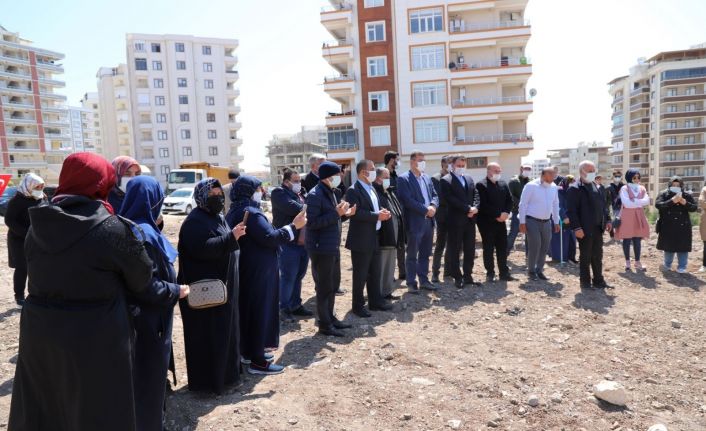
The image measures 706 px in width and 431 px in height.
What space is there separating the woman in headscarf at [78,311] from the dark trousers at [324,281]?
114 inches

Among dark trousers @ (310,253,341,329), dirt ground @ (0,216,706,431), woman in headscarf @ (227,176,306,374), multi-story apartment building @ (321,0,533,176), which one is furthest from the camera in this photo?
multi-story apartment building @ (321,0,533,176)

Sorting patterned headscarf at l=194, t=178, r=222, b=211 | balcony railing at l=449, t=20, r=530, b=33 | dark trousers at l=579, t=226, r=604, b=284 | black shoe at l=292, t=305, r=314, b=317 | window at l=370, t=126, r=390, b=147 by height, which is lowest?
black shoe at l=292, t=305, r=314, b=317

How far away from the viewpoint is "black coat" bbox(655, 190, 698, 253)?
8594 mm

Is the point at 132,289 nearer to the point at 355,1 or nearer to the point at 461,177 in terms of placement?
the point at 461,177

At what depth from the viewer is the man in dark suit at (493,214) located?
7785 mm

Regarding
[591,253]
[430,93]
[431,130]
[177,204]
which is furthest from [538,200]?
[430,93]

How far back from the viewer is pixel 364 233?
6027 mm

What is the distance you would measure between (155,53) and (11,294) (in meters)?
69.5

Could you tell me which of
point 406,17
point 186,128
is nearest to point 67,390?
point 406,17

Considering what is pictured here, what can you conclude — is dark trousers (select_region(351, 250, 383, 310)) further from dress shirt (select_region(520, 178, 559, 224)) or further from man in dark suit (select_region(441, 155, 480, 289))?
dress shirt (select_region(520, 178, 559, 224))

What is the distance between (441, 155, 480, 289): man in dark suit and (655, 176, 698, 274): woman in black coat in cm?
366

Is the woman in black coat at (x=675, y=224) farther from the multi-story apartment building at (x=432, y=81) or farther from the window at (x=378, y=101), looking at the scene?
the window at (x=378, y=101)

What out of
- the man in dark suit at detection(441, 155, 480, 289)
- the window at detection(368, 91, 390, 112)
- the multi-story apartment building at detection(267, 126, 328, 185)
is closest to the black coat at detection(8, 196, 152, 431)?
the man in dark suit at detection(441, 155, 480, 289)

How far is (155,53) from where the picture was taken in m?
69.8
